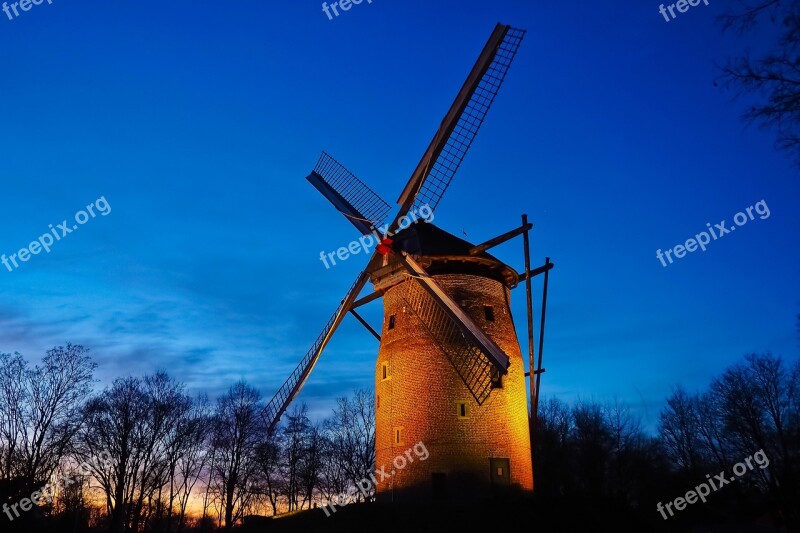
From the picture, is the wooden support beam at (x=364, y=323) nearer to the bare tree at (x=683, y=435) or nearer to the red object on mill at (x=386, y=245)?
the red object on mill at (x=386, y=245)

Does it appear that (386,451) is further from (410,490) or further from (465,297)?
(465,297)

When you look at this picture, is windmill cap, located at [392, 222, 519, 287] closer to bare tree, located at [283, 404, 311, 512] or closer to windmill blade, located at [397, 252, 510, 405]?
windmill blade, located at [397, 252, 510, 405]

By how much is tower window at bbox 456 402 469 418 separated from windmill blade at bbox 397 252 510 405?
1.93 feet

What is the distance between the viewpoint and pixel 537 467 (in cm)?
2480

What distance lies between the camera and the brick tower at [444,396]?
71.6ft

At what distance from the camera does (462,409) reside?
22.3m

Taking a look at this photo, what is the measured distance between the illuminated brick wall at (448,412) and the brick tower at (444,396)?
1.5 inches

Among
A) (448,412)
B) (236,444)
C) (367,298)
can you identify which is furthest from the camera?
(236,444)

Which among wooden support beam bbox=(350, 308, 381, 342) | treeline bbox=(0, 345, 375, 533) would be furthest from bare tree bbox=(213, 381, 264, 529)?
wooden support beam bbox=(350, 308, 381, 342)

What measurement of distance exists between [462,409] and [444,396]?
0.84 meters

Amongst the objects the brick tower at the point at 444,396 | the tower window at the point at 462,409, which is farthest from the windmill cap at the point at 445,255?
the tower window at the point at 462,409

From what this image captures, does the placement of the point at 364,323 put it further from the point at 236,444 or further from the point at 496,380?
the point at 236,444

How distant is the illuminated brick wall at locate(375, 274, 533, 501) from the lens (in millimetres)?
21781

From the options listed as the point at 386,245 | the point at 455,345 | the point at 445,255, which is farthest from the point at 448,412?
the point at 386,245
